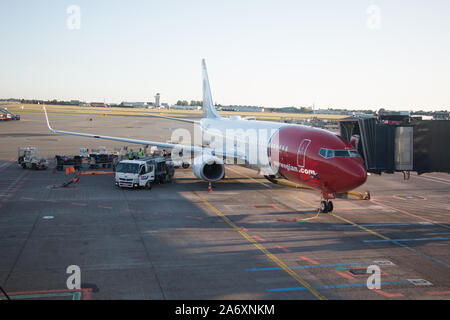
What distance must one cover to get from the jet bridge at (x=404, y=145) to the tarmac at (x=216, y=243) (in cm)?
287

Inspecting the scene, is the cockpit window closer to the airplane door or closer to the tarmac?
the airplane door

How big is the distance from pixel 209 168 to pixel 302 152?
898 centimetres

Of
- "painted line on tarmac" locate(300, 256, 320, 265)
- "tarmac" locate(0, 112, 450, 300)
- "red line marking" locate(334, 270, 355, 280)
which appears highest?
"tarmac" locate(0, 112, 450, 300)

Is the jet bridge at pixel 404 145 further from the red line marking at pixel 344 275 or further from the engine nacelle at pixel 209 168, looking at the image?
the red line marking at pixel 344 275

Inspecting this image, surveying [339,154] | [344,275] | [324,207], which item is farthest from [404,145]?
[344,275]

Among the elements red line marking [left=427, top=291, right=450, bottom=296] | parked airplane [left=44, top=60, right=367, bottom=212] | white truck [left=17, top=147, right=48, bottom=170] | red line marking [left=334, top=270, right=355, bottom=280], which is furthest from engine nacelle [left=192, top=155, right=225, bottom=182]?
red line marking [left=427, top=291, right=450, bottom=296]

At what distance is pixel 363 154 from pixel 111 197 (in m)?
16.1

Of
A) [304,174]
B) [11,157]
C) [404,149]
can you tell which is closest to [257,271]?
[304,174]

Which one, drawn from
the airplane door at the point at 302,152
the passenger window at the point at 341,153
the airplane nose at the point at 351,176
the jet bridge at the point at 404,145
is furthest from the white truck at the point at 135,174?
the jet bridge at the point at 404,145

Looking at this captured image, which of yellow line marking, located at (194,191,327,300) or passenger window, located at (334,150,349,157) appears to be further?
passenger window, located at (334,150,349,157)

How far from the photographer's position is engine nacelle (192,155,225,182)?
2956 centimetres

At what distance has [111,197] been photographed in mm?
26062
